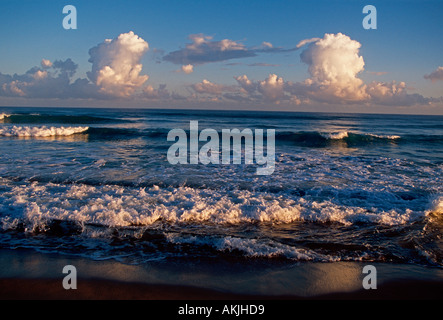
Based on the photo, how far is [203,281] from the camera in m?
3.40

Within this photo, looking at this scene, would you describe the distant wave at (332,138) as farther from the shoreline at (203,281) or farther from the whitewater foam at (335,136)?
the shoreline at (203,281)

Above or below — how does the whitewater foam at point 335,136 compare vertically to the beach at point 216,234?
above

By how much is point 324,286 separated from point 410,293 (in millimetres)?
Answer: 966

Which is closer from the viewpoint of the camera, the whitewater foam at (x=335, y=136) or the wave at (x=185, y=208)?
the wave at (x=185, y=208)

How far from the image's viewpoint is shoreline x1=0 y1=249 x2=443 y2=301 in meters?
3.14

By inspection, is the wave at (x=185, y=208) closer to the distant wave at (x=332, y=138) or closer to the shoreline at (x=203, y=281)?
the shoreline at (x=203, y=281)

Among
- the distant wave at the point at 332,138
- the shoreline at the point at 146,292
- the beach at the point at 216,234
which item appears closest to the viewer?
the shoreline at the point at 146,292

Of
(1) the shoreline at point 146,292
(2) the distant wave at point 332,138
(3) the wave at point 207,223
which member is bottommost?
(1) the shoreline at point 146,292

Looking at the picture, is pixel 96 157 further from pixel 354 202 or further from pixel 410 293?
pixel 410 293

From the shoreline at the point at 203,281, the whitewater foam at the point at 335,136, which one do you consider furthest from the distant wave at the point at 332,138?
the shoreline at the point at 203,281

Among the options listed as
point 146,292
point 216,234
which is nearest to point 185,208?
point 216,234

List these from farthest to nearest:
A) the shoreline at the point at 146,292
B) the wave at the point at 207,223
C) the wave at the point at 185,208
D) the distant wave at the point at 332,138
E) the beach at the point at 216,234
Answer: the distant wave at the point at 332,138, the wave at the point at 185,208, the wave at the point at 207,223, the beach at the point at 216,234, the shoreline at the point at 146,292

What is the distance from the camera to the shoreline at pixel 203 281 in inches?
123

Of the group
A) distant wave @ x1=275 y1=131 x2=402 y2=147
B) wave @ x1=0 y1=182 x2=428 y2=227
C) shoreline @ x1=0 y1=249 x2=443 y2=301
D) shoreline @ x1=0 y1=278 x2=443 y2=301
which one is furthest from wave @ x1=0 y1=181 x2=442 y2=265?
distant wave @ x1=275 y1=131 x2=402 y2=147
